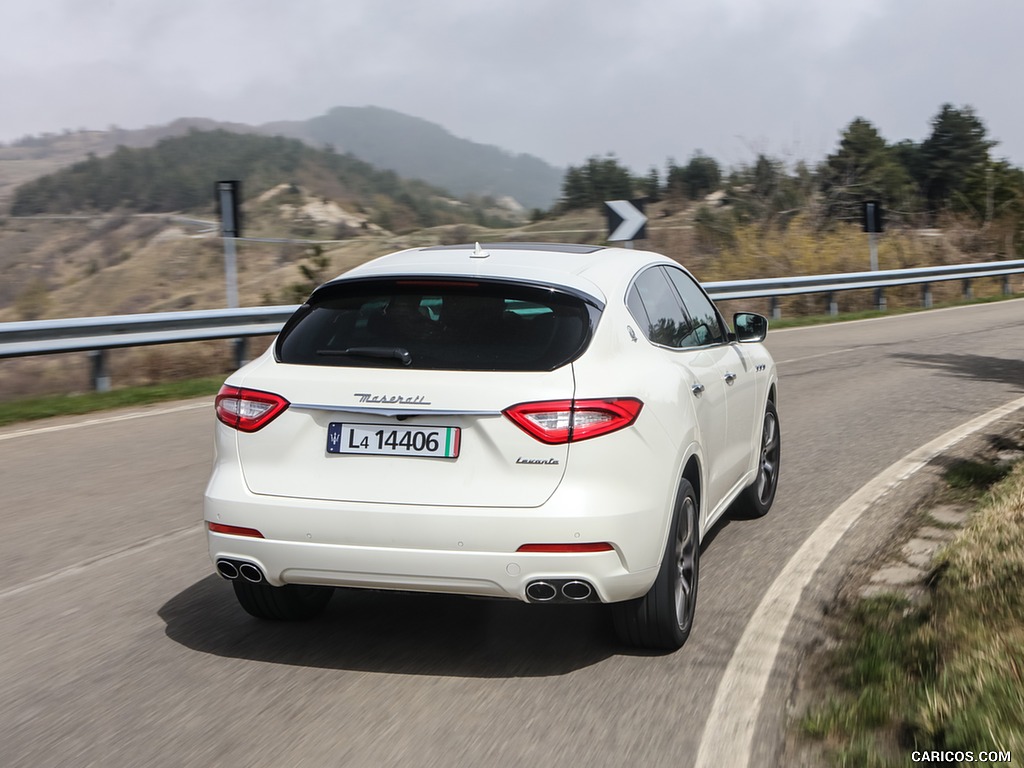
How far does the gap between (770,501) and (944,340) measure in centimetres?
1216

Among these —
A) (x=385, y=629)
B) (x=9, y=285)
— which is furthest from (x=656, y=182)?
(x=385, y=629)

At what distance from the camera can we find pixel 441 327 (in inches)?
176

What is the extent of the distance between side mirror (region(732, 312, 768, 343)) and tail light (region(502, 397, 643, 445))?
7.92 feet

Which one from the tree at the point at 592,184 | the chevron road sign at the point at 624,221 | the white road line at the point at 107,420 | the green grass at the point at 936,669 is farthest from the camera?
the tree at the point at 592,184

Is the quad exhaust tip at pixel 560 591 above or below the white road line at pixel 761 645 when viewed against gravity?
above

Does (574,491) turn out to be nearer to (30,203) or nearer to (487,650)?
(487,650)

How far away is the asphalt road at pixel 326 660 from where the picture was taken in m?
3.81

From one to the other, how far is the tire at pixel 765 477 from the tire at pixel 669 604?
195 cm

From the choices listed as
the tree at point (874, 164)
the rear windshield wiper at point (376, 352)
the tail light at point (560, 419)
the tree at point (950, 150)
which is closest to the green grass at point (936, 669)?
the tail light at point (560, 419)

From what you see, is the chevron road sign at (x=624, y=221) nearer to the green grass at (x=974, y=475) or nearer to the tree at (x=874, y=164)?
the green grass at (x=974, y=475)

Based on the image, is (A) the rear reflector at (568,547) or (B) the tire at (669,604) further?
(B) the tire at (669,604)

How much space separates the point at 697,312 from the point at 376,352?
218 centimetres

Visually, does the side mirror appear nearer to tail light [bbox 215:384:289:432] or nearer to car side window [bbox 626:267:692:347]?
car side window [bbox 626:267:692:347]

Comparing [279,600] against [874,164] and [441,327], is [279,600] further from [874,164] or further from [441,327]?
[874,164]
